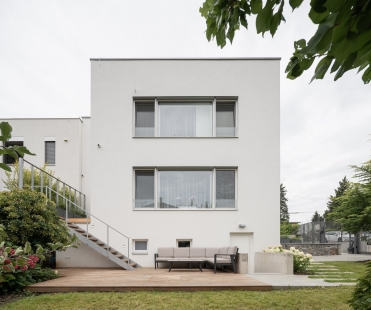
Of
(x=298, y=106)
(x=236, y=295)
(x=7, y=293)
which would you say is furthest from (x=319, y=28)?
(x=298, y=106)

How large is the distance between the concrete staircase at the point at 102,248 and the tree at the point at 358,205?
1021 centimetres

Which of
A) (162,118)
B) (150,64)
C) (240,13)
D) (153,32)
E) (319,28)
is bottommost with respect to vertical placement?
(319,28)

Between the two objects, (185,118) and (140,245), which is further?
(185,118)

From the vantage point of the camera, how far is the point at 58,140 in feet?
63.0

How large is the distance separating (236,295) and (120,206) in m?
6.91

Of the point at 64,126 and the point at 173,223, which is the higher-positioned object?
the point at 64,126

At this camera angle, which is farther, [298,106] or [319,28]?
[298,106]

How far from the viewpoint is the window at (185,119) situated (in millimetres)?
13500

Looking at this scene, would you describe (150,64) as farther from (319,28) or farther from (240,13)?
(319,28)

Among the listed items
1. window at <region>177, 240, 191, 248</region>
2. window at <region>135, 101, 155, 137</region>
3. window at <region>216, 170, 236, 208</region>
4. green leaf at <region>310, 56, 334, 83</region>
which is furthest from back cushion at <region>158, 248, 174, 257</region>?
green leaf at <region>310, 56, 334, 83</region>

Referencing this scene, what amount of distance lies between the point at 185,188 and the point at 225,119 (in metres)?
3.37

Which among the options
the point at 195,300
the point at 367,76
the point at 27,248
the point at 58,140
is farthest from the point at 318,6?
the point at 58,140

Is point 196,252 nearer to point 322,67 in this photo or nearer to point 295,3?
point 322,67

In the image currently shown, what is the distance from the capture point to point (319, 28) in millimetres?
1088
